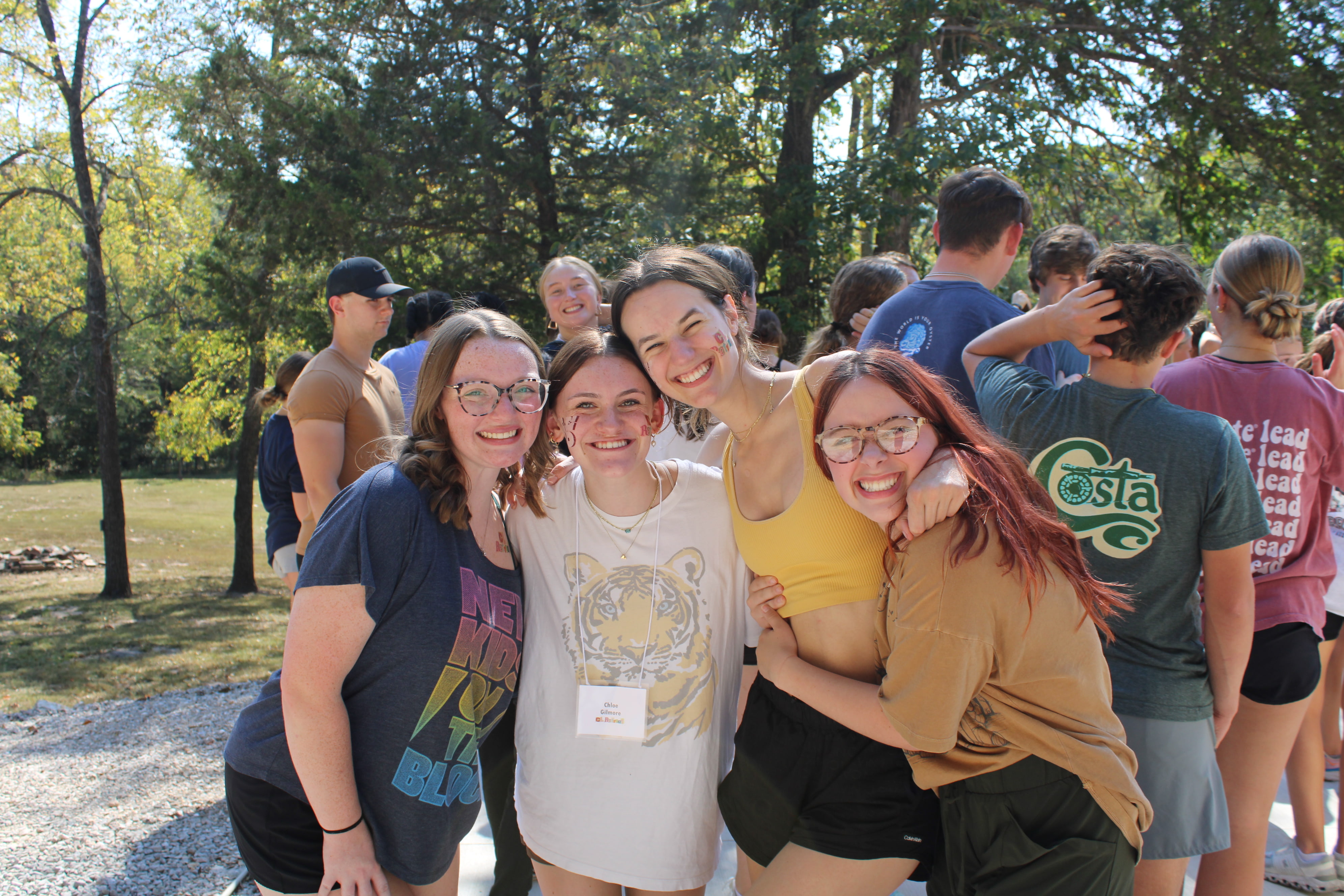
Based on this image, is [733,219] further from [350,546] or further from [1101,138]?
[350,546]

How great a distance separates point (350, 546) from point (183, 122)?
10.6 metres

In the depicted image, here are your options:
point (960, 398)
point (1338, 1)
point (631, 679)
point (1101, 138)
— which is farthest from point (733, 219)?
point (631, 679)

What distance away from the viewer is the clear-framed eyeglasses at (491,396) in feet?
6.42

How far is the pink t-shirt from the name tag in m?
1.75

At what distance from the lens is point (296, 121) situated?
923 centimetres

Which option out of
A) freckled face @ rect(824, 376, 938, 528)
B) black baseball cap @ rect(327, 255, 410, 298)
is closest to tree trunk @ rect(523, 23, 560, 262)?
black baseball cap @ rect(327, 255, 410, 298)

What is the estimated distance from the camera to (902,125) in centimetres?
956

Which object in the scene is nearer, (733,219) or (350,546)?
(350,546)

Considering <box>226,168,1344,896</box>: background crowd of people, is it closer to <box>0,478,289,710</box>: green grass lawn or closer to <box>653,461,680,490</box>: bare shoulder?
<box>653,461,680,490</box>: bare shoulder

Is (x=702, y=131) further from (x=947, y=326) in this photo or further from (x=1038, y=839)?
(x=1038, y=839)

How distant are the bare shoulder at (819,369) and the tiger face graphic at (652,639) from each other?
53 centimetres

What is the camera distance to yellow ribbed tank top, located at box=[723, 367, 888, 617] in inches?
73.5

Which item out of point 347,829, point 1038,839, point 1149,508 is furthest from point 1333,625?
point 347,829

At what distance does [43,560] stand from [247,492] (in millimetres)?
5652
